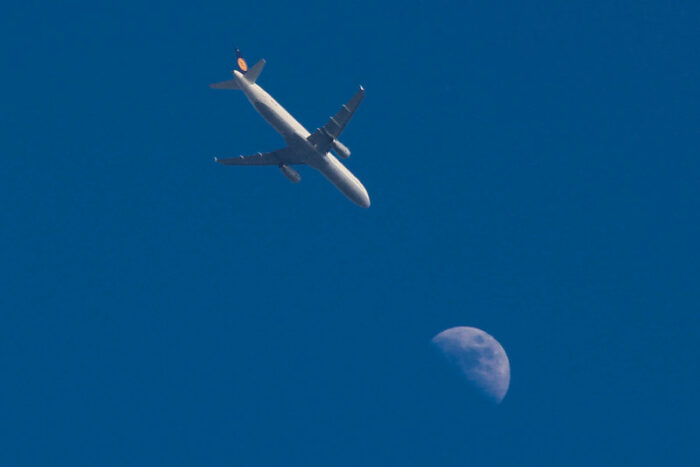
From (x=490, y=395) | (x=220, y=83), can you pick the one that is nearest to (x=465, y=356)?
(x=490, y=395)

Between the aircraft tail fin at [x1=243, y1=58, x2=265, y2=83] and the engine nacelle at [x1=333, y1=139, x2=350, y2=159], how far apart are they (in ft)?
41.1

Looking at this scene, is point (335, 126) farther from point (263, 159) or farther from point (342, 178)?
point (263, 159)

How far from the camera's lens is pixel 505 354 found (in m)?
57.5

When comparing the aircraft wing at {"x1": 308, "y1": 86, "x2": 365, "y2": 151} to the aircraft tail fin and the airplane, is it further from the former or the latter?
the aircraft tail fin

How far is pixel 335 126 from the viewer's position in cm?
5678

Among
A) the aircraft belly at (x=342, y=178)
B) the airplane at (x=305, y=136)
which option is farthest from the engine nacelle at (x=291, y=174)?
the aircraft belly at (x=342, y=178)

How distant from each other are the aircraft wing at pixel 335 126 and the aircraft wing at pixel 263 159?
550 centimetres

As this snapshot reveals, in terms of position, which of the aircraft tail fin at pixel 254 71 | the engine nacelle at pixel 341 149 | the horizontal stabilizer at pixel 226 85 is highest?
the aircraft tail fin at pixel 254 71

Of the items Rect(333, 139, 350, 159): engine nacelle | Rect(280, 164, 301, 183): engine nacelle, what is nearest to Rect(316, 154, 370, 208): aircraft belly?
Rect(333, 139, 350, 159): engine nacelle

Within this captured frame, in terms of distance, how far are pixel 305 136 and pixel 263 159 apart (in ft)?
34.9

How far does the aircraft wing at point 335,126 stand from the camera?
55.0 m

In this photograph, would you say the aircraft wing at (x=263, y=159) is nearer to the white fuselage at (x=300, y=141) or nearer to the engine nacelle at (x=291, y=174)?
the engine nacelle at (x=291, y=174)

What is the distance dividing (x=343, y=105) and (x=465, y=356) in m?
27.6

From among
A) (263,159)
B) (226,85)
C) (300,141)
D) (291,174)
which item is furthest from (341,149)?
(226,85)
